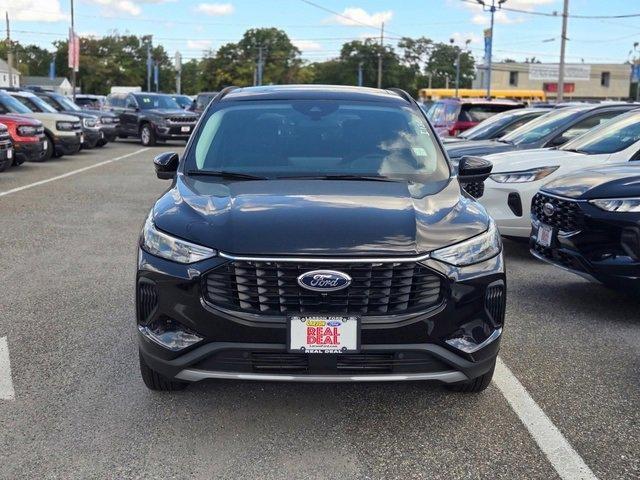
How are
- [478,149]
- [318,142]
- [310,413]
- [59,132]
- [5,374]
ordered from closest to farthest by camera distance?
[310,413] → [5,374] → [318,142] → [478,149] → [59,132]

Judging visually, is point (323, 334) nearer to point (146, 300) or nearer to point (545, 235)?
point (146, 300)

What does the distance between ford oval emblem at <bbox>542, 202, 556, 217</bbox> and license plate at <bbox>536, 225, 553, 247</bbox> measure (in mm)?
102

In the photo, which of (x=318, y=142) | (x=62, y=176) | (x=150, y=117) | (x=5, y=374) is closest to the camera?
(x=5, y=374)

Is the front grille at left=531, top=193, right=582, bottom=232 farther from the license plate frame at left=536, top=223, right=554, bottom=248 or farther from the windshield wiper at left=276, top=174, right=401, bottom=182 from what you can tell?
the windshield wiper at left=276, top=174, right=401, bottom=182

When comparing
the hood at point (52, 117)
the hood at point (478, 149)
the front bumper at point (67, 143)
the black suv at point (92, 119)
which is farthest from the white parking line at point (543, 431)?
the black suv at point (92, 119)

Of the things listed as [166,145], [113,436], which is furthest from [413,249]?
[166,145]

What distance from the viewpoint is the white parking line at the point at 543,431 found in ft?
10.6

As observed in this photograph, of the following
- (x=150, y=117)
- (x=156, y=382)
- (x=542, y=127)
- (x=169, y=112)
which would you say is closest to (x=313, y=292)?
(x=156, y=382)

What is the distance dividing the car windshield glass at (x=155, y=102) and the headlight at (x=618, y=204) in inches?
908

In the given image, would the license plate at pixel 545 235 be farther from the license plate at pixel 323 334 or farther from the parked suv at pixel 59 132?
the parked suv at pixel 59 132

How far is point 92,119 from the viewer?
22422mm

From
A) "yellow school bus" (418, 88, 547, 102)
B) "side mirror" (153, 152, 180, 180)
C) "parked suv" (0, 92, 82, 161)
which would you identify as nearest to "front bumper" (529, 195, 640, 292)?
"side mirror" (153, 152, 180, 180)

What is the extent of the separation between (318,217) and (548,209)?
293cm

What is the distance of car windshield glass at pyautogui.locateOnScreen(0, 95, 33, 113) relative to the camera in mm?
17170
